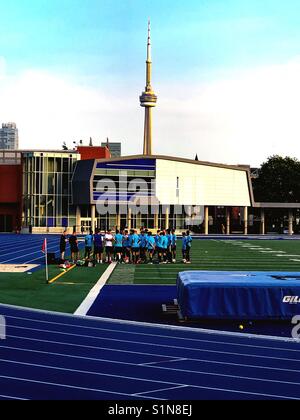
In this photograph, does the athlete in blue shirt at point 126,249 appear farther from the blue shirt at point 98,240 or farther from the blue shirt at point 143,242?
the blue shirt at point 98,240

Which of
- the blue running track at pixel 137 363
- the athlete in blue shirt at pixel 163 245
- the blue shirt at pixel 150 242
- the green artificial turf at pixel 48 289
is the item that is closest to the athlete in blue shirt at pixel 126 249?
the blue shirt at pixel 150 242

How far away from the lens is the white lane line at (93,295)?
15216 millimetres

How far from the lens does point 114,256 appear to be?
100.0 feet

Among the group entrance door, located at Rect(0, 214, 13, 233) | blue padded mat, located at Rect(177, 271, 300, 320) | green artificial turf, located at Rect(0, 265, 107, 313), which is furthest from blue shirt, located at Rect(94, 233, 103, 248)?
entrance door, located at Rect(0, 214, 13, 233)

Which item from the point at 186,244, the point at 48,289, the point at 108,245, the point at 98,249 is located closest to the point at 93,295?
the point at 48,289

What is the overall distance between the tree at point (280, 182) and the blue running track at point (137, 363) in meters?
Result: 83.9

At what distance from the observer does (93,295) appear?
18.2m

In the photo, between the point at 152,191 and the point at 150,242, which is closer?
the point at 150,242

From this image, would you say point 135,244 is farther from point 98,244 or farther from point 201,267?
point 201,267

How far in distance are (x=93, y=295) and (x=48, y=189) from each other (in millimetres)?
52725

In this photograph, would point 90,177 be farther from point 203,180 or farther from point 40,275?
point 40,275

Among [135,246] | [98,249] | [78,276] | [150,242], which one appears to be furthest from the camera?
[150,242]

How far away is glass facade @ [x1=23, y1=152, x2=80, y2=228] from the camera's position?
69.8m
